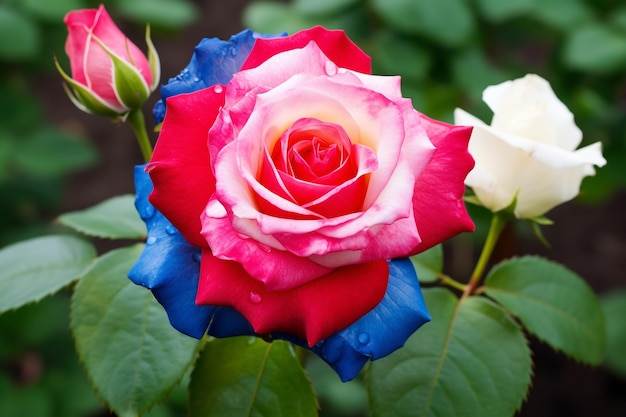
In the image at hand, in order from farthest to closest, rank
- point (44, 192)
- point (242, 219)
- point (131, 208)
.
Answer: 1. point (44, 192)
2. point (131, 208)
3. point (242, 219)

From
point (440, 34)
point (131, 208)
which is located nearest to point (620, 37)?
point (440, 34)

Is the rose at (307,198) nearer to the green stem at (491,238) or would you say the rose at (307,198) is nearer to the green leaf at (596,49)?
the green stem at (491,238)

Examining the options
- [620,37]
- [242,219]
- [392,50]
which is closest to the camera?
[242,219]

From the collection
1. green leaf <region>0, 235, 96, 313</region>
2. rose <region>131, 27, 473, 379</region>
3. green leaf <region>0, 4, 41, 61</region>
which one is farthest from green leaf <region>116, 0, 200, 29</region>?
rose <region>131, 27, 473, 379</region>

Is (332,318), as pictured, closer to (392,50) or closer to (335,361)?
(335,361)

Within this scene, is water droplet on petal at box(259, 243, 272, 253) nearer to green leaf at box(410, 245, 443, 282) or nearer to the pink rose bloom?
the pink rose bloom

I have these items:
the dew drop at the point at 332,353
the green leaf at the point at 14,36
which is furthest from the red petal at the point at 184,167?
the green leaf at the point at 14,36

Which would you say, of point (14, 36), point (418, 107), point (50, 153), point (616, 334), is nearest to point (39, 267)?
point (418, 107)
